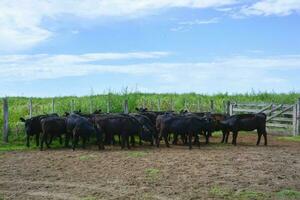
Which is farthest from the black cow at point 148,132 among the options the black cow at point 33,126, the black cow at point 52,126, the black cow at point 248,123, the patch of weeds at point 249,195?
the patch of weeds at point 249,195

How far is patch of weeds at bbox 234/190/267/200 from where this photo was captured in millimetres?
10781

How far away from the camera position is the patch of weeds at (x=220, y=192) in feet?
35.9

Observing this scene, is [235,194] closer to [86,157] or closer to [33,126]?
[86,157]

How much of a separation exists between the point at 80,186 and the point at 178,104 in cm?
2732

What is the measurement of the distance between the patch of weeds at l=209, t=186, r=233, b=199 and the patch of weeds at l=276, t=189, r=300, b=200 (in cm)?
112

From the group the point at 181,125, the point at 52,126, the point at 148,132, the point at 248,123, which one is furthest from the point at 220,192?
the point at 248,123

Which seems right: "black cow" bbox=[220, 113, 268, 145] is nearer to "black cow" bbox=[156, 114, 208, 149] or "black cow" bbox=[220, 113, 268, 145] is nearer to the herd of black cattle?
the herd of black cattle

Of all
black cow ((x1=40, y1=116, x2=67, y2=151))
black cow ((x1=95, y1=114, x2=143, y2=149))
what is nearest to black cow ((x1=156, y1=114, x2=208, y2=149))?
black cow ((x1=95, y1=114, x2=143, y2=149))

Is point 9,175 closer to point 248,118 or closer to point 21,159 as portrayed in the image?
point 21,159

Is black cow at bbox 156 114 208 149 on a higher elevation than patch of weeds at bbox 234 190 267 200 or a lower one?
higher

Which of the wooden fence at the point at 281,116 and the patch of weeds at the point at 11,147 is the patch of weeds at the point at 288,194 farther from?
the wooden fence at the point at 281,116

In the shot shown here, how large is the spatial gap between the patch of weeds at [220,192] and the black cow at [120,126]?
8.68 m

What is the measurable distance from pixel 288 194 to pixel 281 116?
744 inches

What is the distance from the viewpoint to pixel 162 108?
3803cm
